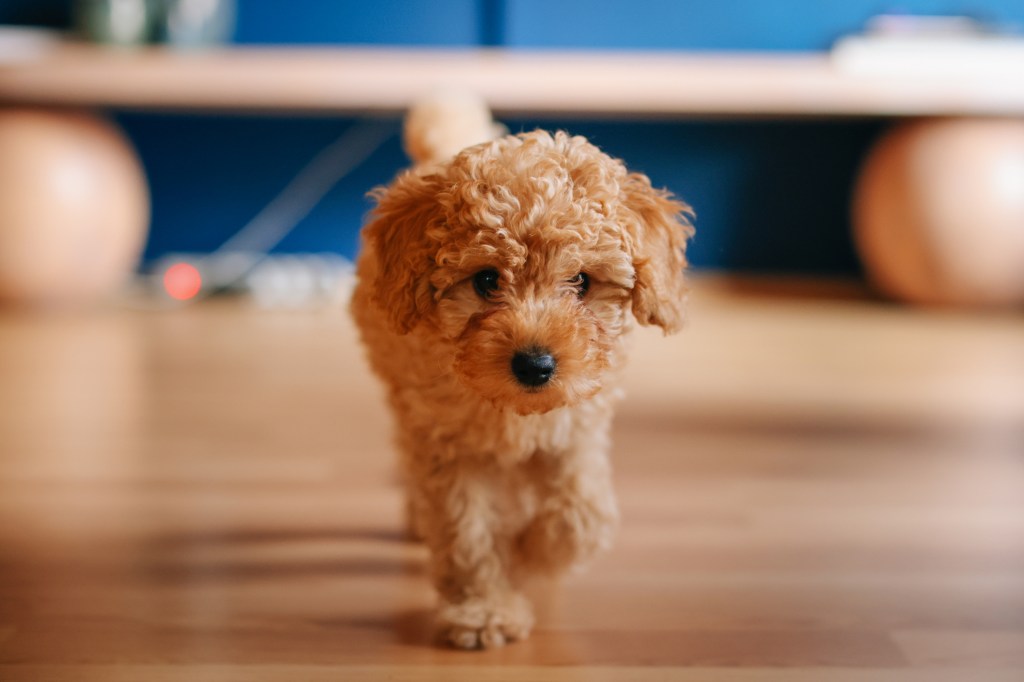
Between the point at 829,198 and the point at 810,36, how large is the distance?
26.6 inches

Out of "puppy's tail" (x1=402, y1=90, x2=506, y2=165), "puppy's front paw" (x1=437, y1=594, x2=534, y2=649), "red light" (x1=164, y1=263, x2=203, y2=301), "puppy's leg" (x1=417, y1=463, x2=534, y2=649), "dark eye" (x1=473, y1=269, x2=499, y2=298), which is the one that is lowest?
"puppy's front paw" (x1=437, y1=594, x2=534, y2=649)

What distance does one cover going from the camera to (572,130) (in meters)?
4.44

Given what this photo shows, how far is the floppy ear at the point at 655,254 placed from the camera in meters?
1.26

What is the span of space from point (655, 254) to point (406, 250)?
31 cm

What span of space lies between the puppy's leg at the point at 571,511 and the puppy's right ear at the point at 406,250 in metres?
0.30

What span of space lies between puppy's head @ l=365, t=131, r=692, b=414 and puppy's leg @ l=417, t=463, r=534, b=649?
0.70ft

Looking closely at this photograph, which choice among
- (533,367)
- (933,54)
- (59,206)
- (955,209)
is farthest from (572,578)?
(933,54)

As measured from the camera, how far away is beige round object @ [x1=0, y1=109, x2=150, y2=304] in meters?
3.66

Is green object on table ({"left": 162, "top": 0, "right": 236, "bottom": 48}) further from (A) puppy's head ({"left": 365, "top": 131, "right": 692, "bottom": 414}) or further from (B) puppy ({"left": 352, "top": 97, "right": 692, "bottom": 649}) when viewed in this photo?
(A) puppy's head ({"left": 365, "top": 131, "right": 692, "bottom": 414})

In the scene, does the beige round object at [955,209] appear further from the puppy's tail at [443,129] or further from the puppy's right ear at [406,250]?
the puppy's right ear at [406,250]

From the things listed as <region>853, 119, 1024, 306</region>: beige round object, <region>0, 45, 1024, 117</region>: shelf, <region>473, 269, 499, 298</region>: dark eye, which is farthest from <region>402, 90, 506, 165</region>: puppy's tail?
<region>853, 119, 1024, 306</region>: beige round object

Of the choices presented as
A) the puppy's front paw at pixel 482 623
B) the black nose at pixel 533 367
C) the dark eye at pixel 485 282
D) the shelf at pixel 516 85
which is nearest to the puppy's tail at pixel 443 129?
the dark eye at pixel 485 282

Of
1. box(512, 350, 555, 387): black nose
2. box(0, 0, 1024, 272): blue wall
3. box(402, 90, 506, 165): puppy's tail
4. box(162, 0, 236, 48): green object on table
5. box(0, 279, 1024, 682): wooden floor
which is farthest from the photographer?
box(0, 0, 1024, 272): blue wall

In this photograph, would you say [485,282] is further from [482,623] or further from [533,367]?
[482,623]
